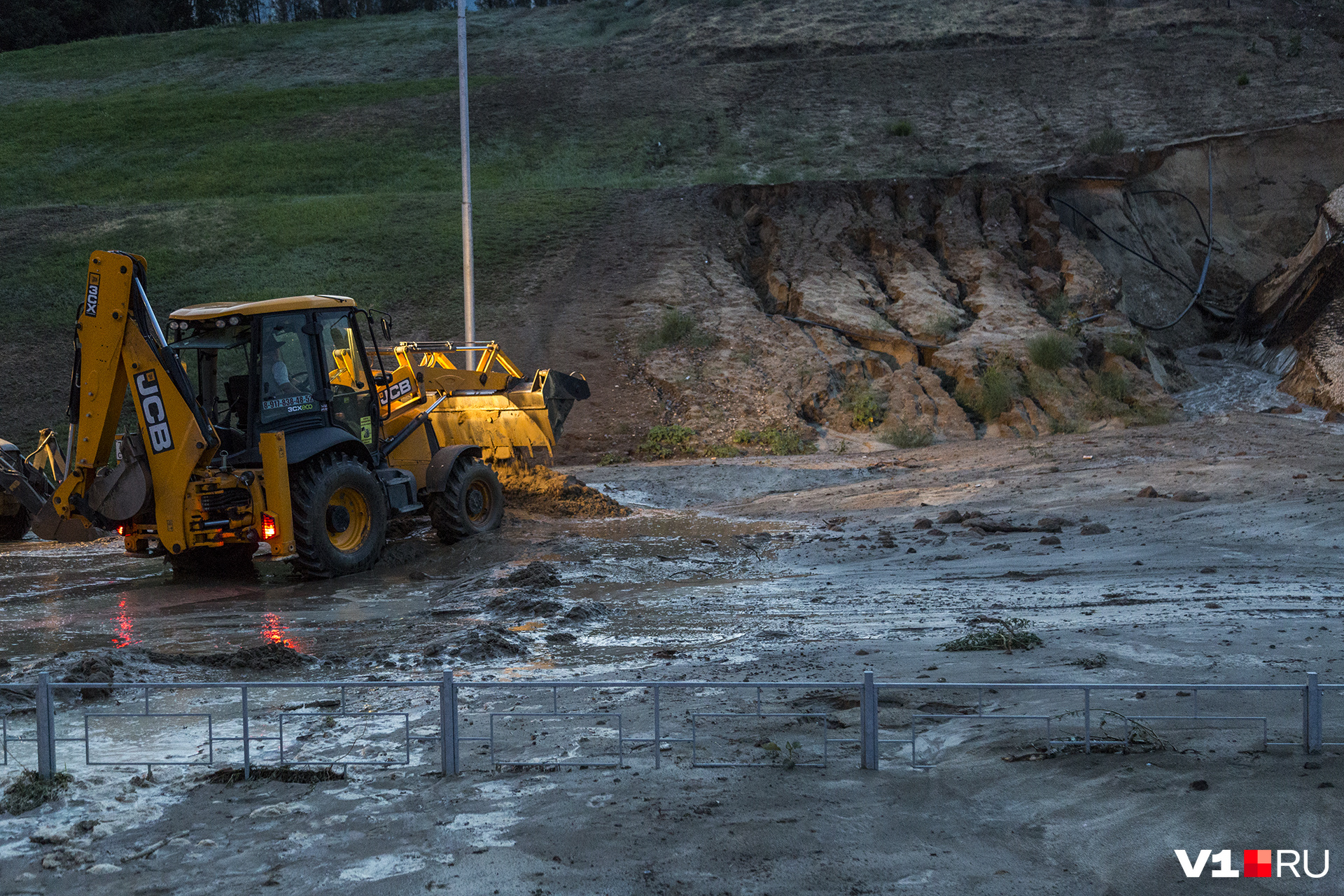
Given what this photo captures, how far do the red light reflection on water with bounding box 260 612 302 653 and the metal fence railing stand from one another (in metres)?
1.51

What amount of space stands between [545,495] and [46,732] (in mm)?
10148

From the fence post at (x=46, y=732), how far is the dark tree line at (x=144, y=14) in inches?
2443

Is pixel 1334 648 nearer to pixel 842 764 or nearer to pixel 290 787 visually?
pixel 842 764

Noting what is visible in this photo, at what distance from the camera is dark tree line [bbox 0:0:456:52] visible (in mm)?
58406

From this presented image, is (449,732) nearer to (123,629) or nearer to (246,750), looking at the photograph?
(246,750)

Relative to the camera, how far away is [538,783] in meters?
5.43

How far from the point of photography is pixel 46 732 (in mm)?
5402

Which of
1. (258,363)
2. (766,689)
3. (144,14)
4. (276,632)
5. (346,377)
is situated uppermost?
(144,14)

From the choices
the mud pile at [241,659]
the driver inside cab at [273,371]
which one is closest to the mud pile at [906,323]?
the driver inside cab at [273,371]

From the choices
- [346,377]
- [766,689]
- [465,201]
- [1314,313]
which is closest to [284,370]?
[346,377]

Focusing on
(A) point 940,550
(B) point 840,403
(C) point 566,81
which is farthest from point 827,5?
(A) point 940,550

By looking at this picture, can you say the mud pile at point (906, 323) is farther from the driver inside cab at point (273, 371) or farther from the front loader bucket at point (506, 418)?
the driver inside cab at point (273, 371)

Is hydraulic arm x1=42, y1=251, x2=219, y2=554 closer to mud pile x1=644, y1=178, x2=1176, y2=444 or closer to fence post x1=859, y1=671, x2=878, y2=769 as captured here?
fence post x1=859, y1=671, x2=878, y2=769

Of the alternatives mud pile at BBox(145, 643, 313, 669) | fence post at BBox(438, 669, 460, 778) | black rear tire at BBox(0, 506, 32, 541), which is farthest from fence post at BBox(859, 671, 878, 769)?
black rear tire at BBox(0, 506, 32, 541)
